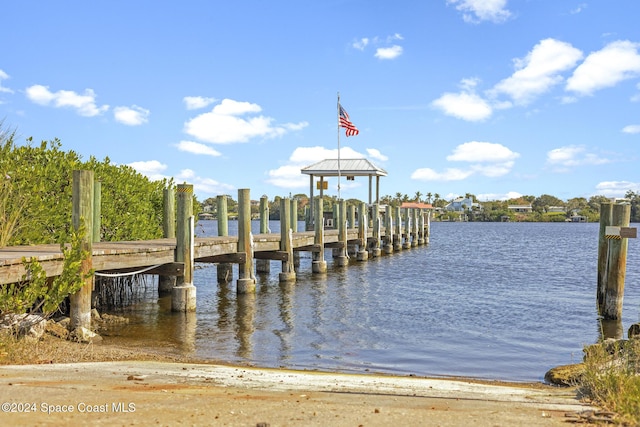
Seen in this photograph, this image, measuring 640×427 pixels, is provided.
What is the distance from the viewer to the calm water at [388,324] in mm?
10680

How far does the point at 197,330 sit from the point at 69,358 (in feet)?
14.9

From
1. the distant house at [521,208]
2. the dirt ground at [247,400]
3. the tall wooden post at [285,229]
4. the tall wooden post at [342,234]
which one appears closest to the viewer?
the dirt ground at [247,400]

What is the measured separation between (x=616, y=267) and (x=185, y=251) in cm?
988

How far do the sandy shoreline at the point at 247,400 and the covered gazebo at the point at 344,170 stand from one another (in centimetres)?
2994

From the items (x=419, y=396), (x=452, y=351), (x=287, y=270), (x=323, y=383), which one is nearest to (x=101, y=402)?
(x=323, y=383)

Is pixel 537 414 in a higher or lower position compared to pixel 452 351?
higher

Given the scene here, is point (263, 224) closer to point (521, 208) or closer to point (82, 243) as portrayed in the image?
point (82, 243)

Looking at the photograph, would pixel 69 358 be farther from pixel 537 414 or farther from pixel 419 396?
pixel 537 414

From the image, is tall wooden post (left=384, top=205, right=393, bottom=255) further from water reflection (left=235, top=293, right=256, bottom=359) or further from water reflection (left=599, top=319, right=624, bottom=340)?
water reflection (left=599, top=319, right=624, bottom=340)

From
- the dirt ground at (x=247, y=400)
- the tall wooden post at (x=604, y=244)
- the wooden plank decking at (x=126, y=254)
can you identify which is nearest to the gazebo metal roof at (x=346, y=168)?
the wooden plank decking at (x=126, y=254)

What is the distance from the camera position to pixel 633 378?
5.80 m

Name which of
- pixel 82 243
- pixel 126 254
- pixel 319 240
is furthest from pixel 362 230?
pixel 82 243

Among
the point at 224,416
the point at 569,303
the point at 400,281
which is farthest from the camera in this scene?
the point at 400,281

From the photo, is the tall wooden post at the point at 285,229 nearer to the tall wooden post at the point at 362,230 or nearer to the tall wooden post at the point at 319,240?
the tall wooden post at the point at 319,240
